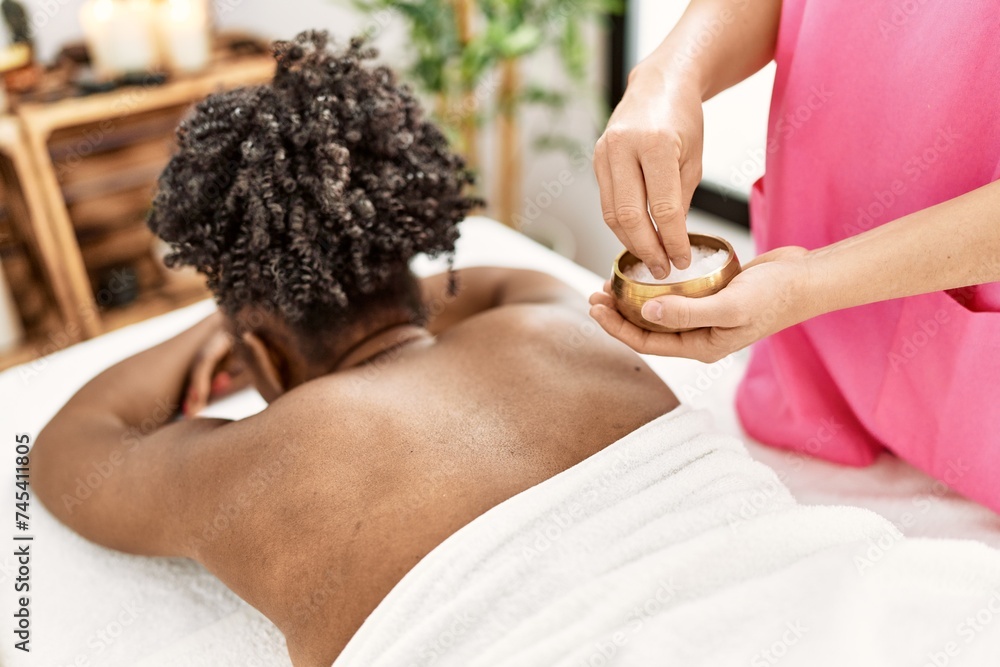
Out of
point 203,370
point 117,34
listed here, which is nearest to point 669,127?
point 203,370

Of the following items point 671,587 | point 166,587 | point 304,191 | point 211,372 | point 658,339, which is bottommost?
point 166,587

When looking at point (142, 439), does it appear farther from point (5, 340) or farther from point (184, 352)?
point (5, 340)

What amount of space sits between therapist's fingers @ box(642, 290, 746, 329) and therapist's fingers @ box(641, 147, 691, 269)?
85 mm

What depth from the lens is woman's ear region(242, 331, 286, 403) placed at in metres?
1.08

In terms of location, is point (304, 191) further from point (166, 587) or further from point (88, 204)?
point (88, 204)

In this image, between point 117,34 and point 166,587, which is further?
point 117,34

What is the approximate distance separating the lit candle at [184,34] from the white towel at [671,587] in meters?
1.89

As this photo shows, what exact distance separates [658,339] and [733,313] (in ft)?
0.33

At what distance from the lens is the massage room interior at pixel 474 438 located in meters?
0.76

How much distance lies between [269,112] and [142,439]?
44 cm

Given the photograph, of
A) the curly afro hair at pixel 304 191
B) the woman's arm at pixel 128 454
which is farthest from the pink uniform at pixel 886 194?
the woman's arm at pixel 128 454

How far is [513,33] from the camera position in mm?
2125

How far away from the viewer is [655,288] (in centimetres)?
84

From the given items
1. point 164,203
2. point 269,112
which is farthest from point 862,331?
point 164,203
